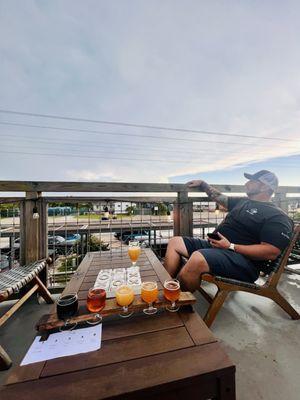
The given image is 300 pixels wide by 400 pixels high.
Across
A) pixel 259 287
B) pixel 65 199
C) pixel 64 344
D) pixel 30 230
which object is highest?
pixel 65 199

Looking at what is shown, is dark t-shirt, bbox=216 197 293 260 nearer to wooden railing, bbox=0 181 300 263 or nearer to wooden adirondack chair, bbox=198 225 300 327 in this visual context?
wooden adirondack chair, bbox=198 225 300 327

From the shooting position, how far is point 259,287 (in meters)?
1.67

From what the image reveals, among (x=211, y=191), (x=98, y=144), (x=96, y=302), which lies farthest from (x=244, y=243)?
(x=98, y=144)

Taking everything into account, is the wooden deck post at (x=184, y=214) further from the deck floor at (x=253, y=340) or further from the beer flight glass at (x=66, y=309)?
the beer flight glass at (x=66, y=309)

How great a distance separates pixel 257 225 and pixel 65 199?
2158mm

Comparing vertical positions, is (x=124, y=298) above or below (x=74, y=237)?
above

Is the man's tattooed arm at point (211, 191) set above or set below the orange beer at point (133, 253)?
above

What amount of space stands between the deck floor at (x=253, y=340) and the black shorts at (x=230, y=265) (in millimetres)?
425

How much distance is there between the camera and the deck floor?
1131 millimetres

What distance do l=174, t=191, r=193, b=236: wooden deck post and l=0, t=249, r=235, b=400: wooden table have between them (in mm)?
1729

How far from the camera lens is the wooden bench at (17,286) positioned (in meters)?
1.34

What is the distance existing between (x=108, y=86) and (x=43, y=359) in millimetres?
5848

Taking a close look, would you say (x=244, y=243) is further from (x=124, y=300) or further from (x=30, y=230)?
(x=30, y=230)

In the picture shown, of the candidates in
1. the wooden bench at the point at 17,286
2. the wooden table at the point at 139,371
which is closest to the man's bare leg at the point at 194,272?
the wooden table at the point at 139,371
